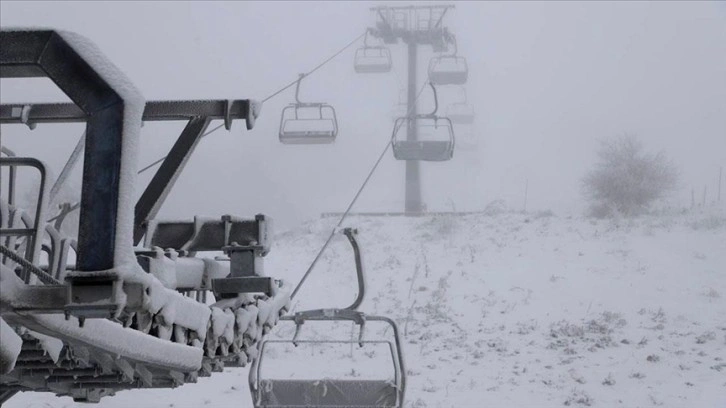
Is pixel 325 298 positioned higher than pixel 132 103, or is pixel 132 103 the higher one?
pixel 132 103

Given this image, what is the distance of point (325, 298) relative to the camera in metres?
15.7

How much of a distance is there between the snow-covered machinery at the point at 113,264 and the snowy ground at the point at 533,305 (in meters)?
5.98

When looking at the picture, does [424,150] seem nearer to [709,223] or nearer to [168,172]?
[709,223]

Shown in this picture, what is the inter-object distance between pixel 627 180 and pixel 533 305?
11.6 metres

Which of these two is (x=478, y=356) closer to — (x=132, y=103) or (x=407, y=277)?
(x=407, y=277)

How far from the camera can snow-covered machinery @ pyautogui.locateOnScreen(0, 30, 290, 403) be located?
167cm

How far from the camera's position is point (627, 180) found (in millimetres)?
24578

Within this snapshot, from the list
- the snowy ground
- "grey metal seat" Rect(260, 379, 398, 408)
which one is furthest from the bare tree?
"grey metal seat" Rect(260, 379, 398, 408)

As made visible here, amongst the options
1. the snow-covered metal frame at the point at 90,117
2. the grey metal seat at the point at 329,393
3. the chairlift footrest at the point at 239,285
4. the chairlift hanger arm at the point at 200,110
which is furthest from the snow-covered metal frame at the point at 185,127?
the grey metal seat at the point at 329,393

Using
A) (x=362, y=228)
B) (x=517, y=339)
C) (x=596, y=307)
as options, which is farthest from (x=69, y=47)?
(x=362, y=228)

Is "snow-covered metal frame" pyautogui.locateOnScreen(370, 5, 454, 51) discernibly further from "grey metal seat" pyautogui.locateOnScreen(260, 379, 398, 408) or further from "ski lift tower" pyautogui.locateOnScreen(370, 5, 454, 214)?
"grey metal seat" pyautogui.locateOnScreen(260, 379, 398, 408)

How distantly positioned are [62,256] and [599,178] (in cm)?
2357

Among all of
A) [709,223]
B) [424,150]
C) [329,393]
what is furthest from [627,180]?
[329,393]

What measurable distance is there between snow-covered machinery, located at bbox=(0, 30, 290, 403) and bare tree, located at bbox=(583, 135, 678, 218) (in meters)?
20.9
